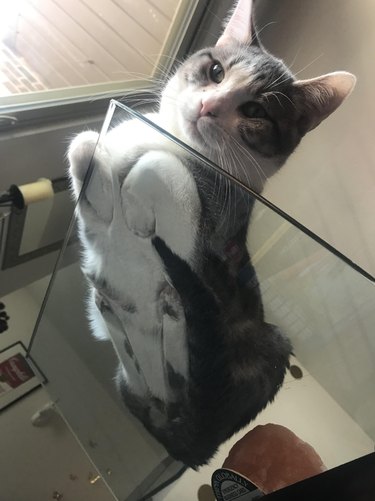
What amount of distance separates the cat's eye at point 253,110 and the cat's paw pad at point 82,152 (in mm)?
271

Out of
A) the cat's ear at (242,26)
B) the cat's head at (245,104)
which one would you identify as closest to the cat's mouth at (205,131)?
the cat's head at (245,104)

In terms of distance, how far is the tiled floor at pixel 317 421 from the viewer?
0.56 metres

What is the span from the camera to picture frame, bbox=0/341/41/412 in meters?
1.04

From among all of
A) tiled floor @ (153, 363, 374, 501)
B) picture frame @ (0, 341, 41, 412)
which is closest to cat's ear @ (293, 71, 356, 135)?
tiled floor @ (153, 363, 374, 501)

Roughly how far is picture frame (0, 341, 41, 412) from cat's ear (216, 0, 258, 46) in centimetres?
84

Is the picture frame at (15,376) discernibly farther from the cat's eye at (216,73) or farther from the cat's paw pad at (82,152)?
the cat's eye at (216,73)

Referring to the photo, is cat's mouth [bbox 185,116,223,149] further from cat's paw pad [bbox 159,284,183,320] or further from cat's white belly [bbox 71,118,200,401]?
cat's paw pad [bbox 159,284,183,320]

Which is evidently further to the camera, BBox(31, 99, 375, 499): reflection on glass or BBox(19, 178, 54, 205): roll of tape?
BBox(19, 178, 54, 205): roll of tape

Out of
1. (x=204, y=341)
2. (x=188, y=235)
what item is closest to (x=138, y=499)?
(x=204, y=341)

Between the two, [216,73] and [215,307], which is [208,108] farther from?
[215,307]

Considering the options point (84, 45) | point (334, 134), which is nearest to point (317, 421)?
point (334, 134)

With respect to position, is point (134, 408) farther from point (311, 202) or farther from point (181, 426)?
point (311, 202)

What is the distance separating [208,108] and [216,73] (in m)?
0.14

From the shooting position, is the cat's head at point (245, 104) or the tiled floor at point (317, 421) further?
the cat's head at point (245, 104)
